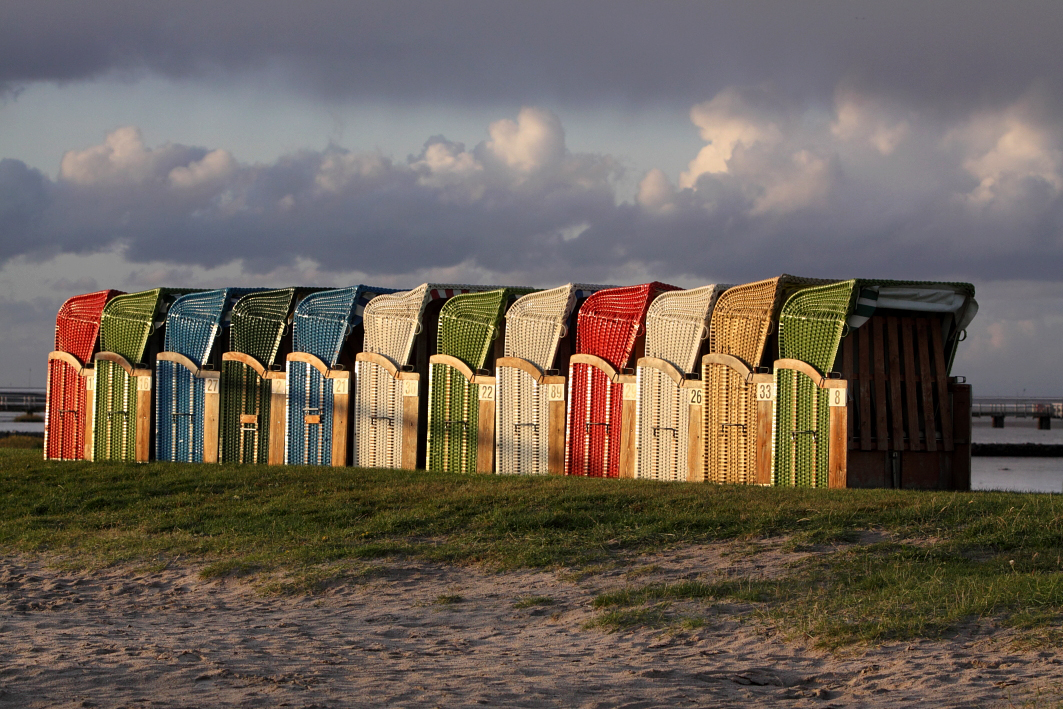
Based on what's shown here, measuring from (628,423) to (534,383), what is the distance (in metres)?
1.51

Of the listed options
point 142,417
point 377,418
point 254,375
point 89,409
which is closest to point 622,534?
point 377,418

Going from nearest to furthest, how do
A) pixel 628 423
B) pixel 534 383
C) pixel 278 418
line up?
pixel 628 423 < pixel 534 383 < pixel 278 418

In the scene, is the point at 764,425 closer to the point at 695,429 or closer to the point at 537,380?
the point at 695,429

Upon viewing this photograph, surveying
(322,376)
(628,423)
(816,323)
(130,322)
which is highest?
(130,322)

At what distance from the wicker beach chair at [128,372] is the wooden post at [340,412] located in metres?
3.28

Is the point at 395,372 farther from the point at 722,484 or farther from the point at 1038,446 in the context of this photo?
the point at 1038,446

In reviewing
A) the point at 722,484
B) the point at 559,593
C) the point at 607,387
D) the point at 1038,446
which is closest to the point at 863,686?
the point at 559,593

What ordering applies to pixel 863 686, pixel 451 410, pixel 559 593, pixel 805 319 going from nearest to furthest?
pixel 863 686 < pixel 559 593 < pixel 805 319 < pixel 451 410

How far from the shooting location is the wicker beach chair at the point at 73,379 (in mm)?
18766

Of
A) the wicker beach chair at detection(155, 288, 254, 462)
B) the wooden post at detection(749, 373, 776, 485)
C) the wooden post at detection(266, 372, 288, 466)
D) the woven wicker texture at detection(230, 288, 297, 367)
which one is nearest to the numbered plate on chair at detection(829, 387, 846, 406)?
the wooden post at detection(749, 373, 776, 485)

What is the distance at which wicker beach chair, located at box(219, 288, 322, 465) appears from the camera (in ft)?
56.9

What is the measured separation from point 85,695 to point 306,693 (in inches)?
42.2

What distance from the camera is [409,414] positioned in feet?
53.3

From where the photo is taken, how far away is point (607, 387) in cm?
1489
